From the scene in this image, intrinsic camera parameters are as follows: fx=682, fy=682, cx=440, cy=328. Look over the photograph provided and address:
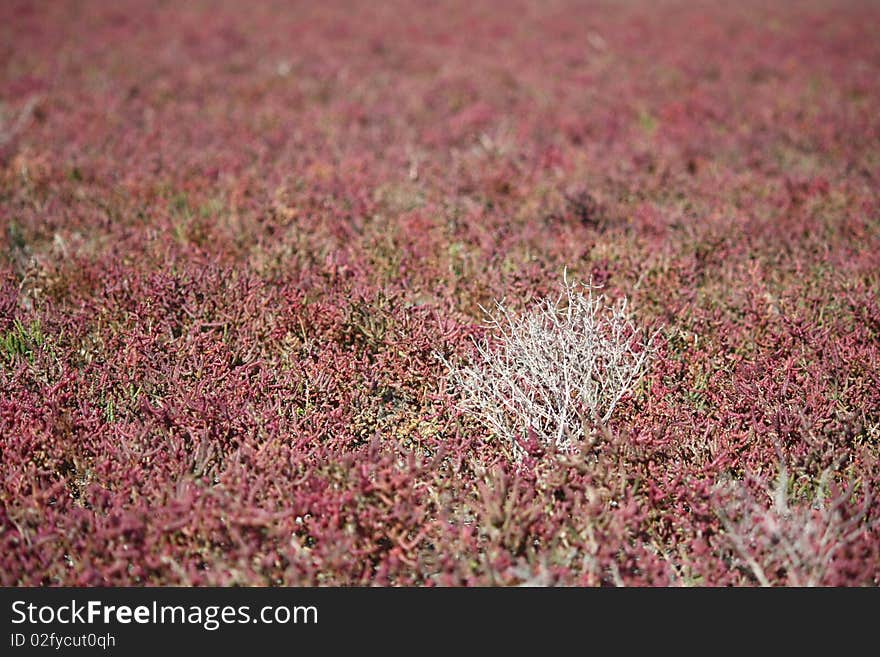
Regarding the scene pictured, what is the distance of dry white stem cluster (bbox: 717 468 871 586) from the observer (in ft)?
8.69

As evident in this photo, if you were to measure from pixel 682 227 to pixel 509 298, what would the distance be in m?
2.29

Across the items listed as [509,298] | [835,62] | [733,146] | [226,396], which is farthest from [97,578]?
[835,62]

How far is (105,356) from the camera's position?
404 cm

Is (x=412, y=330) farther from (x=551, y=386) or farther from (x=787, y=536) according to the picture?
(x=787, y=536)

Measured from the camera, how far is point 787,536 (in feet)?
9.17

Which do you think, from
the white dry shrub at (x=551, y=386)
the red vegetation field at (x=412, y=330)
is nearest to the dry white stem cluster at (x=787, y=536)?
the red vegetation field at (x=412, y=330)

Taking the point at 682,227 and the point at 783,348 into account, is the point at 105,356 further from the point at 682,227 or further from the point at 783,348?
the point at 682,227

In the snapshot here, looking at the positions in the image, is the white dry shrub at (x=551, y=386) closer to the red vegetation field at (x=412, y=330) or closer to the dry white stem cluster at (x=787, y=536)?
the red vegetation field at (x=412, y=330)

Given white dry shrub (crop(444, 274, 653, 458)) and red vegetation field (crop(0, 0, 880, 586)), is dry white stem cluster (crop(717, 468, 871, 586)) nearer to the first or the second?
red vegetation field (crop(0, 0, 880, 586))

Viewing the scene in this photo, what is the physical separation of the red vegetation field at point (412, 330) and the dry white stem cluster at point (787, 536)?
2 cm
